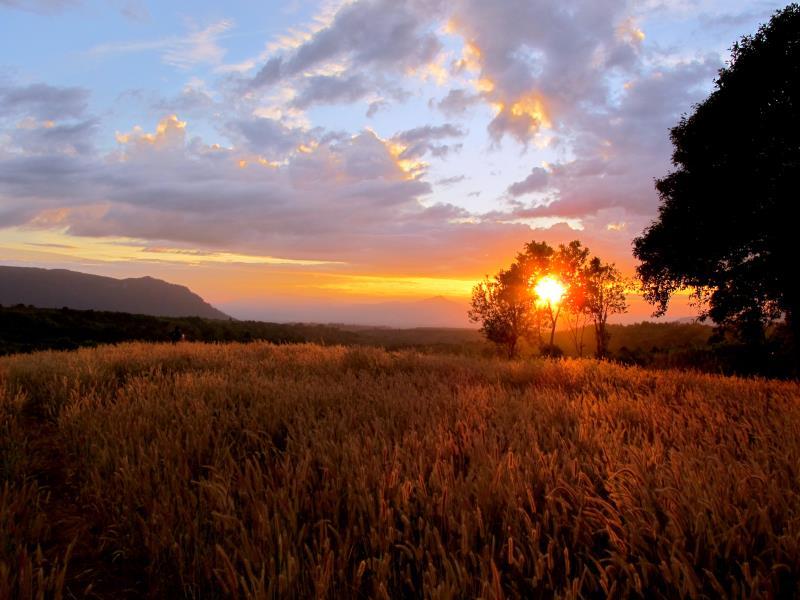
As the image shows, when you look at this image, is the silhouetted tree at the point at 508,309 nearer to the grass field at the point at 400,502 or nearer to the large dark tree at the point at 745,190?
the large dark tree at the point at 745,190

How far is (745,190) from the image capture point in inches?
652

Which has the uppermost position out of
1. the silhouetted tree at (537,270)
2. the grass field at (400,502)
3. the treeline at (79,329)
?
the silhouetted tree at (537,270)

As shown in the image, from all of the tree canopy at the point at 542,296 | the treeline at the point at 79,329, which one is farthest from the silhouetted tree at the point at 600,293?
the treeline at the point at 79,329

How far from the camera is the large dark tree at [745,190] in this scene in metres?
16.1

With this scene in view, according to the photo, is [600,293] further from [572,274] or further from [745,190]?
[745,190]

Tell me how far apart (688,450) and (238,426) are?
426 centimetres

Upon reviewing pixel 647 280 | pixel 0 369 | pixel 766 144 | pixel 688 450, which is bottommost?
pixel 0 369

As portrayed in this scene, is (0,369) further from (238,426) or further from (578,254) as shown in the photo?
(578,254)

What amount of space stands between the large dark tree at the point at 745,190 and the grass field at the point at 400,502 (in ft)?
45.3

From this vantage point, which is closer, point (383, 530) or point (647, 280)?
point (383, 530)

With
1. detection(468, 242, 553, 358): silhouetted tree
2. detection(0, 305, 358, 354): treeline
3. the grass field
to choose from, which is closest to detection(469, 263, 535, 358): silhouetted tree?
detection(468, 242, 553, 358): silhouetted tree

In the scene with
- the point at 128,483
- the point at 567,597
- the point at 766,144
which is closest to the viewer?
the point at 567,597

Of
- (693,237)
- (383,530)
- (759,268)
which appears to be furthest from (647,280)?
(383,530)

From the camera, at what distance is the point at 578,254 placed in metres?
44.1
